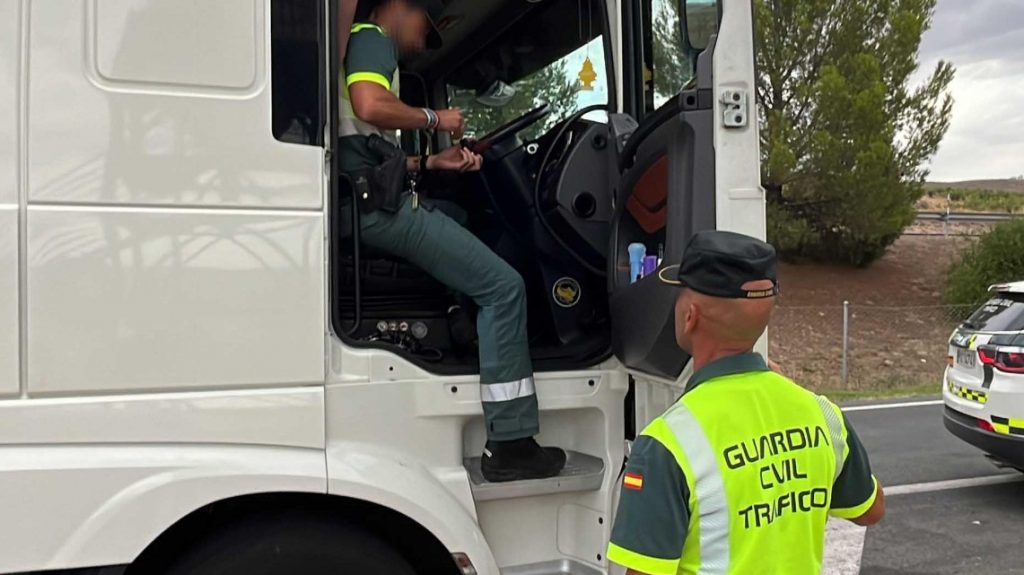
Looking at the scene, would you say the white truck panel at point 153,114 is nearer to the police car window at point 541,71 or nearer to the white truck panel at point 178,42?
the white truck panel at point 178,42

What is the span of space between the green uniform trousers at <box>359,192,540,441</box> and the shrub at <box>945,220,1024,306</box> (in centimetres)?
1846

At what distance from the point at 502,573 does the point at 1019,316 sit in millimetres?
4610

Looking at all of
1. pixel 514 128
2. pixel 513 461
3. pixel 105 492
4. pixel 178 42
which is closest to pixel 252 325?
pixel 105 492

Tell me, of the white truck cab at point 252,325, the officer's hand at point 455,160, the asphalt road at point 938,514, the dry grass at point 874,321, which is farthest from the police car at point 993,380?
the dry grass at point 874,321

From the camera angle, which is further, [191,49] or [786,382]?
[191,49]

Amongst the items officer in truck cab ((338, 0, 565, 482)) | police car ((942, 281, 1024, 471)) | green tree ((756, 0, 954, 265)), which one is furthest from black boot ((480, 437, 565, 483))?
green tree ((756, 0, 954, 265))

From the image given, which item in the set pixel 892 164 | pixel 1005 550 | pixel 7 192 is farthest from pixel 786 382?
pixel 892 164

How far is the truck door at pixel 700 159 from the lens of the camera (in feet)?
8.50

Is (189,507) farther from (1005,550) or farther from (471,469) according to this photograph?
(1005,550)

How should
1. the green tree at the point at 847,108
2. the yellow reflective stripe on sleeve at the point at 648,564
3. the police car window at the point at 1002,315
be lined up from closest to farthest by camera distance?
the yellow reflective stripe on sleeve at the point at 648,564 → the police car window at the point at 1002,315 → the green tree at the point at 847,108

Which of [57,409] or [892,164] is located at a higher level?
[892,164]

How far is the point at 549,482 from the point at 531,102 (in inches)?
66.8

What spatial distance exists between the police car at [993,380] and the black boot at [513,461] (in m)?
4.17

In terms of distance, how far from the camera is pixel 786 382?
190cm
